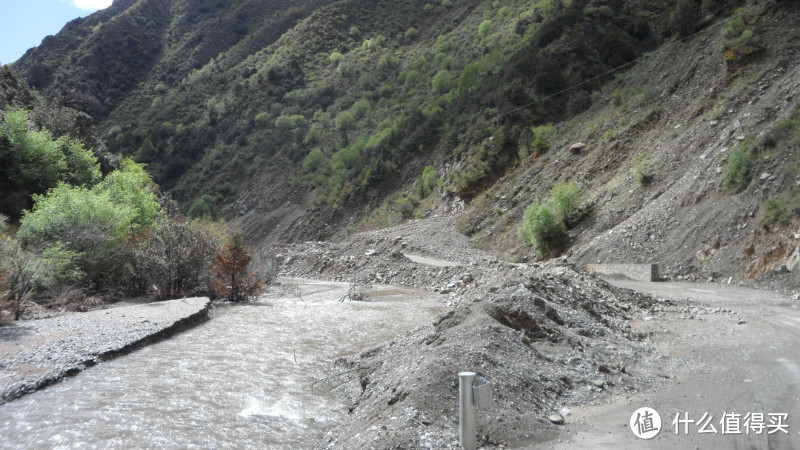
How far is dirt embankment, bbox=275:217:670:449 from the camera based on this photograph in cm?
492

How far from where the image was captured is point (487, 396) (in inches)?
156

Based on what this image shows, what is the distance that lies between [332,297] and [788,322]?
15875 mm

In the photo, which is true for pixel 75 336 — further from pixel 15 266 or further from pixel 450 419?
pixel 450 419

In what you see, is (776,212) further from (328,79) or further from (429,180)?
(328,79)

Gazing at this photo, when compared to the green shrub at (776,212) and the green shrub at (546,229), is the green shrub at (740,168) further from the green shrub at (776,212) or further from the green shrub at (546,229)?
the green shrub at (546,229)

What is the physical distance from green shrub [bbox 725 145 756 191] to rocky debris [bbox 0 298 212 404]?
17787mm

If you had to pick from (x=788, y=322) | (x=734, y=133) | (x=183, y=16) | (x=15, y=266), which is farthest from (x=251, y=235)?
(x=183, y=16)

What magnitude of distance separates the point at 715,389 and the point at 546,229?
756 inches

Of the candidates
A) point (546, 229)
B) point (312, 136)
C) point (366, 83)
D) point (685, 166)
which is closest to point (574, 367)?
point (685, 166)

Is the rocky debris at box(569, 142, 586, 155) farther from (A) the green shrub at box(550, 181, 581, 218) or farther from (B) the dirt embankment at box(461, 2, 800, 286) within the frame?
(A) the green shrub at box(550, 181, 581, 218)

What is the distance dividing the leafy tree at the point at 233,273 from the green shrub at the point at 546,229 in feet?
45.4

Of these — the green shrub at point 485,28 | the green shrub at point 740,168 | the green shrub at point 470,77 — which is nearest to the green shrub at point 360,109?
the green shrub at point 485,28

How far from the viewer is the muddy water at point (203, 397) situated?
626cm

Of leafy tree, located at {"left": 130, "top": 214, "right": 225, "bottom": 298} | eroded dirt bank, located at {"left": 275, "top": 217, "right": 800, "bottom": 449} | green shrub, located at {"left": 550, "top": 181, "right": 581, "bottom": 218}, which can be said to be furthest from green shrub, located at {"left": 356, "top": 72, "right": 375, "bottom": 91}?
eroded dirt bank, located at {"left": 275, "top": 217, "right": 800, "bottom": 449}
